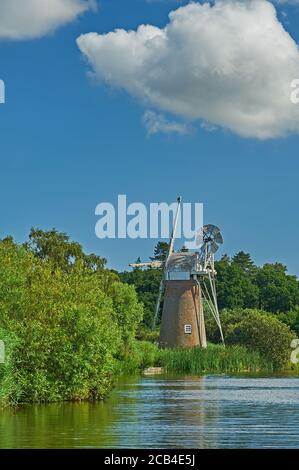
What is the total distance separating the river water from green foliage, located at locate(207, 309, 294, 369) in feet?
79.9

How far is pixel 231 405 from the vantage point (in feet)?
113

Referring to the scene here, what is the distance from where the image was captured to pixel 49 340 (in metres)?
33.7

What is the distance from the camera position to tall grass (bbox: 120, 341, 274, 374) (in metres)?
60.7

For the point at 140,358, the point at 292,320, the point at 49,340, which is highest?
the point at 292,320

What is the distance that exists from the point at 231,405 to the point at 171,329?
121ft

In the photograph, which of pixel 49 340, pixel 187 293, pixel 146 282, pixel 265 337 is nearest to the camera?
pixel 49 340

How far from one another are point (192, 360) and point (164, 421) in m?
33.1

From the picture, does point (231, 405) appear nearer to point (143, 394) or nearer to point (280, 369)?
point (143, 394)

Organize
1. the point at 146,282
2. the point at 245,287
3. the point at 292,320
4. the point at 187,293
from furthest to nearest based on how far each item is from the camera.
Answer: the point at 245,287
the point at 146,282
the point at 292,320
the point at 187,293

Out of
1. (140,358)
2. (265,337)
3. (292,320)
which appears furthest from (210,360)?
(292,320)

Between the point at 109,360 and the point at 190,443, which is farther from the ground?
the point at 109,360

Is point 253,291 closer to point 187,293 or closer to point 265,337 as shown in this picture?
point 187,293

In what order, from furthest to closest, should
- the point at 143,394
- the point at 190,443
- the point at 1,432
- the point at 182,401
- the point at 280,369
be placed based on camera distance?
the point at 280,369 < the point at 143,394 < the point at 182,401 < the point at 1,432 < the point at 190,443
